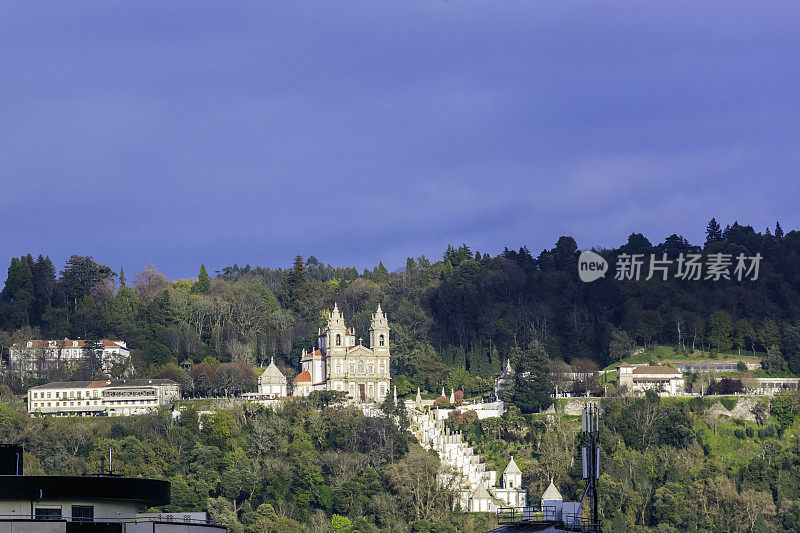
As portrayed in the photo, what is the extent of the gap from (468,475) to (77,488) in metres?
92.7

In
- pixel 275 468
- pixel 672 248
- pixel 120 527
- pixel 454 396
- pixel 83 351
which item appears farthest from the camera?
pixel 672 248

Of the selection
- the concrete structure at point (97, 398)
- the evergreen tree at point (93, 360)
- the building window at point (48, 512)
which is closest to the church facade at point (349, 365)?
the concrete structure at point (97, 398)

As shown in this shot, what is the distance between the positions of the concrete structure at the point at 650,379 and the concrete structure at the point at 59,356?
55.5 meters

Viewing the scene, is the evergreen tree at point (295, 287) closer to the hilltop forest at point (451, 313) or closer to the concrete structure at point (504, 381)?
the hilltop forest at point (451, 313)

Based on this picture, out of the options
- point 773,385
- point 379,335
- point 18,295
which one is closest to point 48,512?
point 773,385

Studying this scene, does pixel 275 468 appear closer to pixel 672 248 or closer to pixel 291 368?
pixel 291 368

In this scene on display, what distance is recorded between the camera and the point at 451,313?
173 metres

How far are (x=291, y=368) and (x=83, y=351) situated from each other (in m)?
24.4

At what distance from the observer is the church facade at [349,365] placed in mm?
157500

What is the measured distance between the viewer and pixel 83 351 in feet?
554

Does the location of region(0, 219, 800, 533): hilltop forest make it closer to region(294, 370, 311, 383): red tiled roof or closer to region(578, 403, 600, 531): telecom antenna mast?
region(294, 370, 311, 383): red tiled roof

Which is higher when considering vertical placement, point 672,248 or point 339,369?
point 672,248

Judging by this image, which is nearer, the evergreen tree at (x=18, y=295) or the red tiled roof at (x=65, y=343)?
the red tiled roof at (x=65, y=343)

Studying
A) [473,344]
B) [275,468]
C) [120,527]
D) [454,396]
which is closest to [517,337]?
[473,344]
